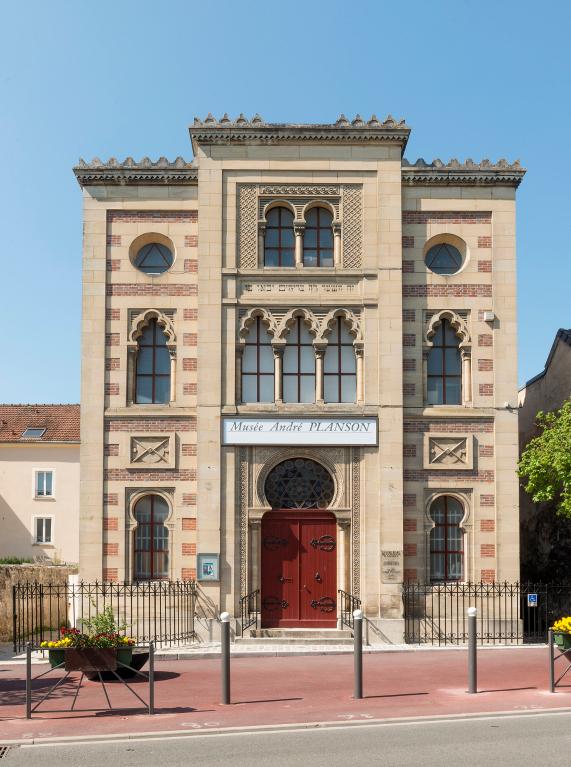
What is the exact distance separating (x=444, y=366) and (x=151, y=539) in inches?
337

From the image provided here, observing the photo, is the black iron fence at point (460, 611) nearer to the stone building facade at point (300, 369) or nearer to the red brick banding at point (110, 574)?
the stone building facade at point (300, 369)

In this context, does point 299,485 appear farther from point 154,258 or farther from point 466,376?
point 154,258

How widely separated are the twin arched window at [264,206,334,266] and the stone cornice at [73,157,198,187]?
7.61 feet

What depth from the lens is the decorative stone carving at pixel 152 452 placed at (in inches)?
989

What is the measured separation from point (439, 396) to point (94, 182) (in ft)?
34.0

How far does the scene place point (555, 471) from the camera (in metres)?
23.1

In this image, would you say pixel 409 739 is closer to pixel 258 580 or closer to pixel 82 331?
pixel 258 580

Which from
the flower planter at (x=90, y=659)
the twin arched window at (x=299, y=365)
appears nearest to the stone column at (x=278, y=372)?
the twin arched window at (x=299, y=365)

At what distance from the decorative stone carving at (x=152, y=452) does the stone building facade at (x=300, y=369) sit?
0.04m

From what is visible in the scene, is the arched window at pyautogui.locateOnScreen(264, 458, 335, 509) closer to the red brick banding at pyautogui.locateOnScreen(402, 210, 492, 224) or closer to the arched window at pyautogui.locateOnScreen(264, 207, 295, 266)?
the arched window at pyautogui.locateOnScreen(264, 207, 295, 266)

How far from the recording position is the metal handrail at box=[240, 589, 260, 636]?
79.3 feet

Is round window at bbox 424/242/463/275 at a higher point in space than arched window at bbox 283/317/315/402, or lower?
higher

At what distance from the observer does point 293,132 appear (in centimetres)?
2567

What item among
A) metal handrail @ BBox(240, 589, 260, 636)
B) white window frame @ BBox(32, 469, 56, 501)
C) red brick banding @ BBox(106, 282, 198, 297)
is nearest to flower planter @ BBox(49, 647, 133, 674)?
A: metal handrail @ BBox(240, 589, 260, 636)
